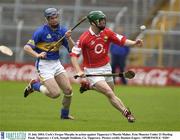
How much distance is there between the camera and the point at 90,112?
69.7 ft

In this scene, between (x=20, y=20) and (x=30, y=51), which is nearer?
(x=30, y=51)

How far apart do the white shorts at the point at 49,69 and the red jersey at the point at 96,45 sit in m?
0.83

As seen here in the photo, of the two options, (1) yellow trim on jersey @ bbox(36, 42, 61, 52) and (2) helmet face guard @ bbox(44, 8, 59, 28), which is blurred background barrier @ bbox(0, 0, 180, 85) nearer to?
(1) yellow trim on jersey @ bbox(36, 42, 61, 52)

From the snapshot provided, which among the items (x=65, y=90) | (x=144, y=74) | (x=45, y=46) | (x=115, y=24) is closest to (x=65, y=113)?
(x=65, y=90)

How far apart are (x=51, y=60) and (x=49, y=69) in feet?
0.80

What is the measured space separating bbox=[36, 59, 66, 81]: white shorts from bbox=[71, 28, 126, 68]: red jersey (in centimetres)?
83

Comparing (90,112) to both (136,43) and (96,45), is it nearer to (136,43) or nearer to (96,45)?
(96,45)

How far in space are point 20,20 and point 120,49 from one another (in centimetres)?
611

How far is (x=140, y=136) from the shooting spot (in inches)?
543

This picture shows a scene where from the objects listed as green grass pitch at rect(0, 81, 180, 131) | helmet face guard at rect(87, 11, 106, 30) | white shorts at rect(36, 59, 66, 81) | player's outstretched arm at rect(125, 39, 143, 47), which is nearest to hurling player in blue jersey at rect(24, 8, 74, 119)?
white shorts at rect(36, 59, 66, 81)

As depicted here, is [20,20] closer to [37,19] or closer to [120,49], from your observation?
[37,19]

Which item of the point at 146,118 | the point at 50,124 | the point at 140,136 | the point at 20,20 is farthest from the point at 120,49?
the point at 140,136

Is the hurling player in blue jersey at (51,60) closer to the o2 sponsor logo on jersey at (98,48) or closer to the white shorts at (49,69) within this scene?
the white shorts at (49,69)

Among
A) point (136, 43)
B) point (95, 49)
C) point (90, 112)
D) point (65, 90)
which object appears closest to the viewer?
point (136, 43)
